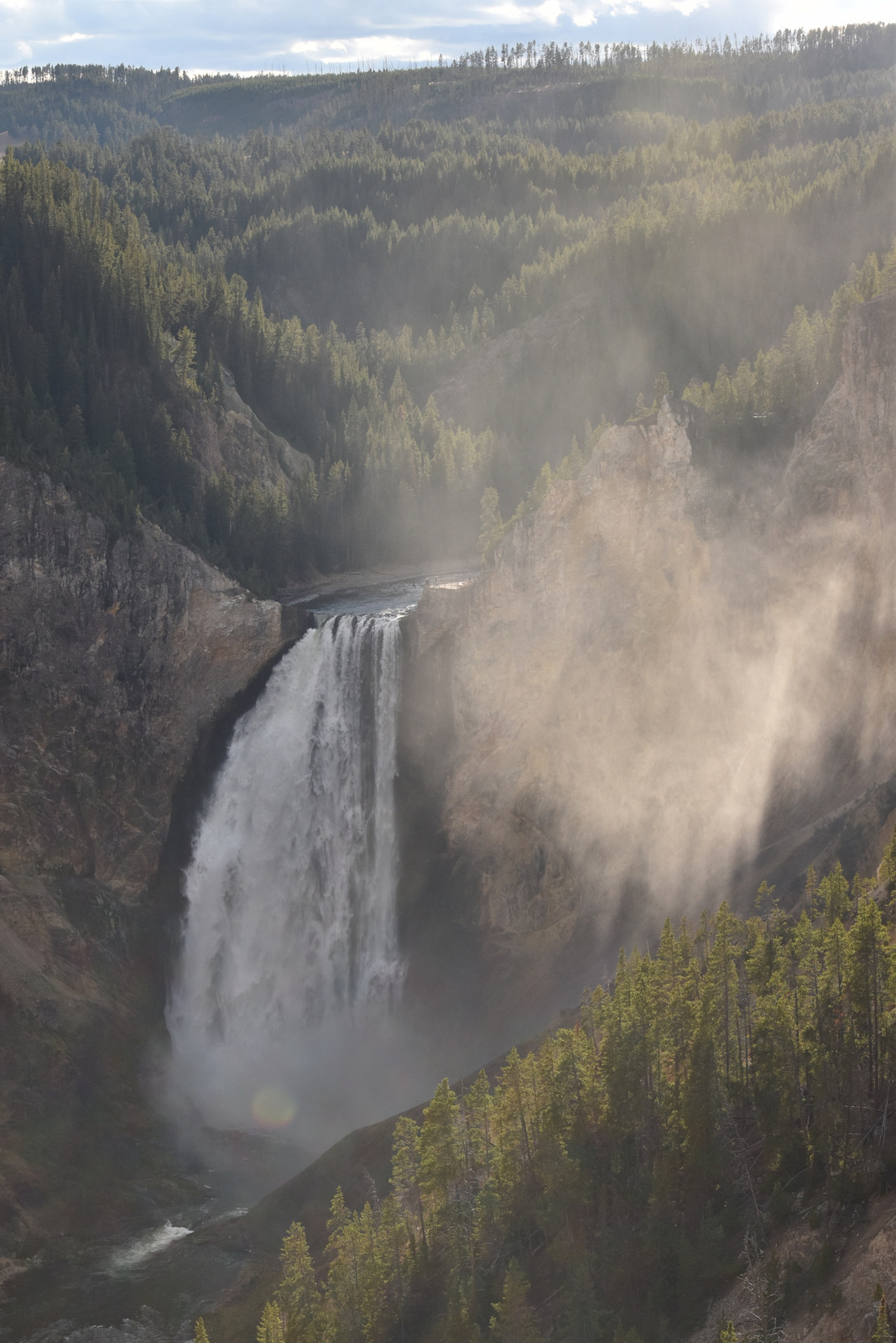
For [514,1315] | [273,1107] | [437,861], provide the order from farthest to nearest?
[437,861]
[273,1107]
[514,1315]

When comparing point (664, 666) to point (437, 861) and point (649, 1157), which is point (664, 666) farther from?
point (649, 1157)

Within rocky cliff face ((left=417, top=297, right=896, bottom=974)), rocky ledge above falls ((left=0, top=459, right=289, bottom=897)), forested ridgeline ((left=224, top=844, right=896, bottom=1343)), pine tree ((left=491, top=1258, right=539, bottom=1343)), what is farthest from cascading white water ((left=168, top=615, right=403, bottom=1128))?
pine tree ((left=491, top=1258, right=539, bottom=1343))

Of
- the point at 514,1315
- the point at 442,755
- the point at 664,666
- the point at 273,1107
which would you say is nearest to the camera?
the point at 514,1315

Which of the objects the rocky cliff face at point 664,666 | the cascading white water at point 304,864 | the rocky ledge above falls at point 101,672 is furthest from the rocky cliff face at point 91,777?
the rocky cliff face at point 664,666

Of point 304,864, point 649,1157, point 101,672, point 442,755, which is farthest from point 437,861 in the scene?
point 649,1157

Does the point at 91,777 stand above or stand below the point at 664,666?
below

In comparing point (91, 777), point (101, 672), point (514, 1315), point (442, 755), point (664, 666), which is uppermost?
point (101, 672)

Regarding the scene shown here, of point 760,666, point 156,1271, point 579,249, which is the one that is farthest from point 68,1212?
point 579,249

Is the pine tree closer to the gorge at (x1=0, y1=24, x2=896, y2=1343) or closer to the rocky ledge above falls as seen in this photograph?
the gorge at (x1=0, y1=24, x2=896, y2=1343)

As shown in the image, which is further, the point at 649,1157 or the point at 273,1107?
the point at 273,1107
